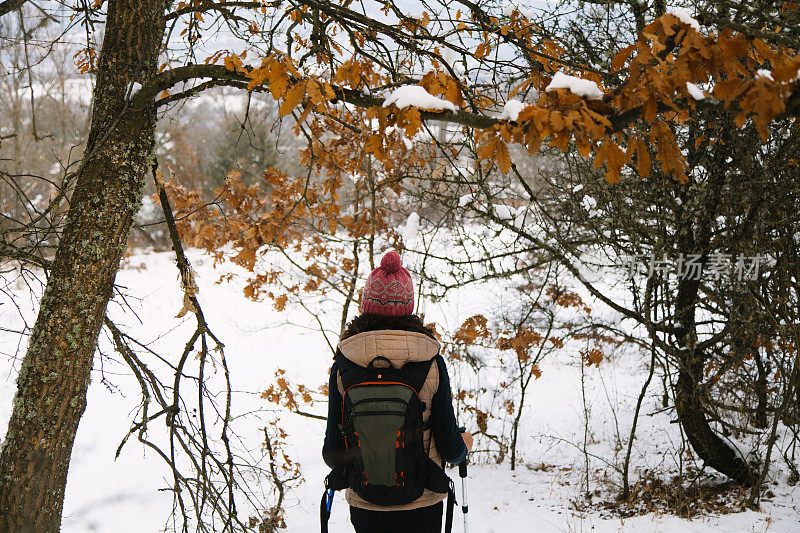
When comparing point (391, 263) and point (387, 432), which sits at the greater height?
point (391, 263)

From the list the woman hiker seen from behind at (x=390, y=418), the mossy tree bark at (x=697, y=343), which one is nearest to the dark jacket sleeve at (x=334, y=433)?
the woman hiker seen from behind at (x=390, y=418)

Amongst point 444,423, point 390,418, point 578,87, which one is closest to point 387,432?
point 390,418

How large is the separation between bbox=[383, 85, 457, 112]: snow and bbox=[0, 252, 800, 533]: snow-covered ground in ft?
4.74

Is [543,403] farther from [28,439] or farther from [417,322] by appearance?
[28,439]

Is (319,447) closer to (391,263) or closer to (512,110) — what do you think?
(391,263)

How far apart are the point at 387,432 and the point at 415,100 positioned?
4.16ft

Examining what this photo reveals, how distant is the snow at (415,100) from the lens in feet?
6.17

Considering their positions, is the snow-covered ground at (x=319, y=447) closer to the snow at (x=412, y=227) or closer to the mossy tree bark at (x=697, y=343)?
the mossy tree bark at (x=697, y=343)

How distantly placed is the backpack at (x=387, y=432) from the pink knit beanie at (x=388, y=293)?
0.81 feet

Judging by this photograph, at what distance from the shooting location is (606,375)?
1048 cm

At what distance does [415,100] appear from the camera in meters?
1.88

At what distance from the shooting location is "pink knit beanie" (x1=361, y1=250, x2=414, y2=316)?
7.61ft

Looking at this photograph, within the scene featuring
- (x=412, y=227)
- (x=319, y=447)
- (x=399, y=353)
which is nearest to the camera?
(x=399, y=353)

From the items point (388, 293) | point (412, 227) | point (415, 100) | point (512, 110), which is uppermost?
point (412, 227)
